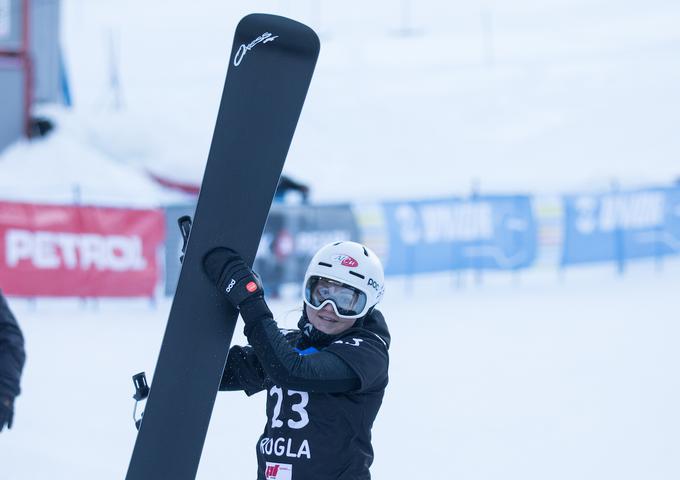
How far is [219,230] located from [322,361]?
1.67ft

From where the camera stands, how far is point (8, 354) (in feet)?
11.4

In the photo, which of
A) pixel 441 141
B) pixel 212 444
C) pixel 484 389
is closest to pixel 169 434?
pixel 212 444

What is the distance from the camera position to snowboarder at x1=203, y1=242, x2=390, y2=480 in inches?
105

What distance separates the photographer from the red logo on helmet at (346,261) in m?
2.90

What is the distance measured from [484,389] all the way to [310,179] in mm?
18801

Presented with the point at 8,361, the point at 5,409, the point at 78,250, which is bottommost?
the point at 5,409

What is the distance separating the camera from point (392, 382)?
765 centimetres

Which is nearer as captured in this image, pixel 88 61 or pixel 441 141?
pixel 441 141

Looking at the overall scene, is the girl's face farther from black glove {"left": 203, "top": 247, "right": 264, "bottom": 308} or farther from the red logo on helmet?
black glove {"left": 203, "top": 247, "right": 264, "bottom": 308}

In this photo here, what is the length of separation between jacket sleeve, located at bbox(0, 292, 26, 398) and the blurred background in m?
1.35

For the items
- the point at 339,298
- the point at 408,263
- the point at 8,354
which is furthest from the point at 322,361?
the point at 408,263

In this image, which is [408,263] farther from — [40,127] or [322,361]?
[322,361]

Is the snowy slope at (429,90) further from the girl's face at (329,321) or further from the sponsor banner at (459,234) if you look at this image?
the girl's face at (329,321)

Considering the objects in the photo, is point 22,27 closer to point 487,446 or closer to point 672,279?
point 672,279
